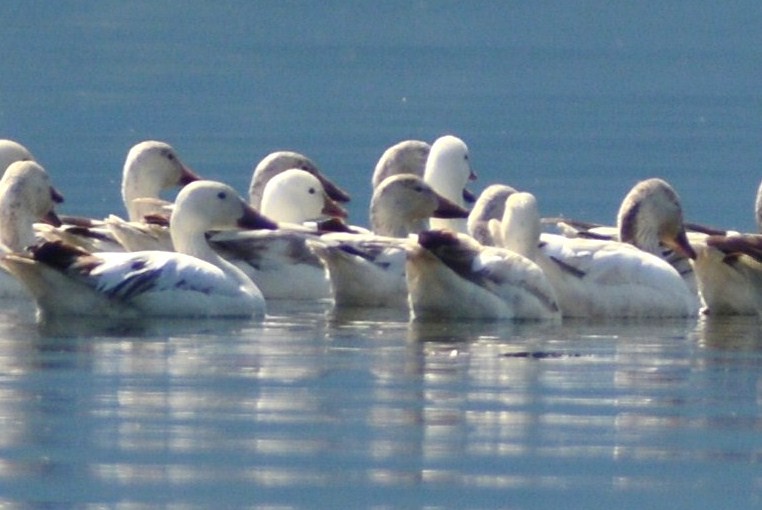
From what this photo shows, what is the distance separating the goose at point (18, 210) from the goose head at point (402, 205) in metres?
2.25

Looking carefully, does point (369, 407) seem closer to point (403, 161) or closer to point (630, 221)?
point (630, 221)

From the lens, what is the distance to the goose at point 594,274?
697 inches

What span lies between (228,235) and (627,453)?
6.63 meters

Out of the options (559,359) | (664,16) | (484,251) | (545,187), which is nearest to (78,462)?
(559,359)

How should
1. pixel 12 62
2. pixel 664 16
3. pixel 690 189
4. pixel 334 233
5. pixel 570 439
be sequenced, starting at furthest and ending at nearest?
pixel 664 16 < pixel 12 62 < pixel 690 189 < pixel 334 233 < pixel 570 439

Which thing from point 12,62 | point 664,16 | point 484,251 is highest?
point 664,16

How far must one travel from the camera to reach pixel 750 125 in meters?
35.5

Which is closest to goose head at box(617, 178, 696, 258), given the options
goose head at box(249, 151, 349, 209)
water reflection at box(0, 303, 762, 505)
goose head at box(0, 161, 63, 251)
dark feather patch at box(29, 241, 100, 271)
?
water reflection at box(0, 303, 762, 505)

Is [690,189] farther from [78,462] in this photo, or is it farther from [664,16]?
[664,16]

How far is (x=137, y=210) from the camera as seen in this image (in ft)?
68.5

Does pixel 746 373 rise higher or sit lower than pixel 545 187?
lower

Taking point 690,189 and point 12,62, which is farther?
point 12,62

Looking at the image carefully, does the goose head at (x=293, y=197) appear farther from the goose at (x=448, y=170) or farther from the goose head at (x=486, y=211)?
the goose head at (x=486, y=211)

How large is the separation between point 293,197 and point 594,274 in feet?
11.4
